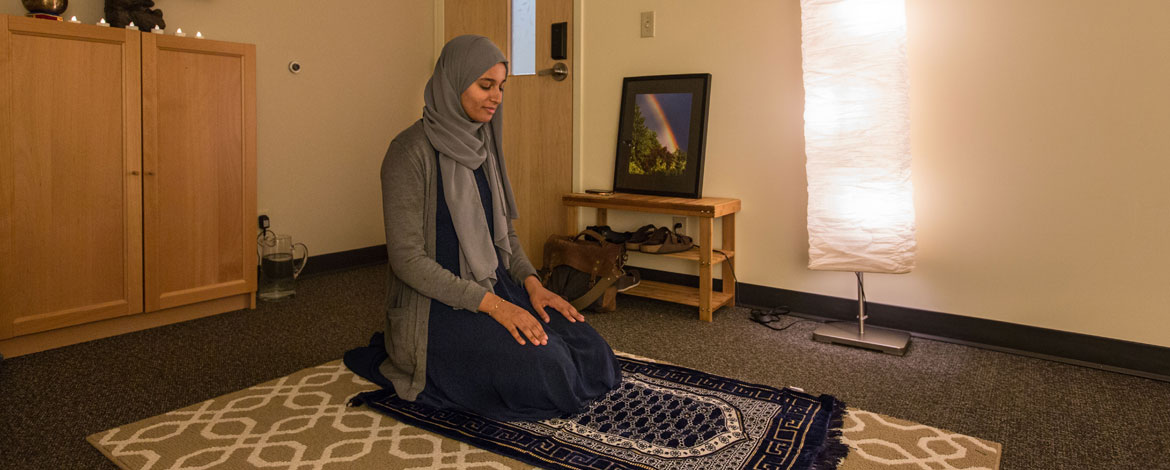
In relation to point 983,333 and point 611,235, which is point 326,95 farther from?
point 983,333

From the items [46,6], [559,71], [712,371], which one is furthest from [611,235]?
[46,6]

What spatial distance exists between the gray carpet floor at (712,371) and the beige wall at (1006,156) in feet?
0.86

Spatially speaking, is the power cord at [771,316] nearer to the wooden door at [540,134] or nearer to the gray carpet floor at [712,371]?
the gray carpet floor at [712,371]

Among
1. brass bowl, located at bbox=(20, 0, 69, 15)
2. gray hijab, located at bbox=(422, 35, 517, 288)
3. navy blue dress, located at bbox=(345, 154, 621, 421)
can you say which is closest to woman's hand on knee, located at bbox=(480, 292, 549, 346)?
navy blue dress, located at bbox=(345, 154, 621, 421)

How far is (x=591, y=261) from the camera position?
3449 mm

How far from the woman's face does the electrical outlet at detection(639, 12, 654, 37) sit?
5.93 feet

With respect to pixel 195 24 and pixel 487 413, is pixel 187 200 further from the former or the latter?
pixel 487 413

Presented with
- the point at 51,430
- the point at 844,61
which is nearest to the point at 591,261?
the point at 844,61

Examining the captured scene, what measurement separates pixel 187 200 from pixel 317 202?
47.0 inches

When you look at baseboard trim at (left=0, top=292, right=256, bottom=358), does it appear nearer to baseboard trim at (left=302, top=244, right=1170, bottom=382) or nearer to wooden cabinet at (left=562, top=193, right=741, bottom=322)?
wooden cabinet at (left=562, top=193, right=741, bottom=322)

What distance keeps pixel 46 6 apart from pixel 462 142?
6.23ft

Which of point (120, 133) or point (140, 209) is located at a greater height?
point (120, 133)

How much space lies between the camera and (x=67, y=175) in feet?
8.92

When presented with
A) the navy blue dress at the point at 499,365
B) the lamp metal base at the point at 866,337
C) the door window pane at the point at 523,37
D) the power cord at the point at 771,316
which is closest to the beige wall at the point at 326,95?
the door window pane at the point at 523,37
